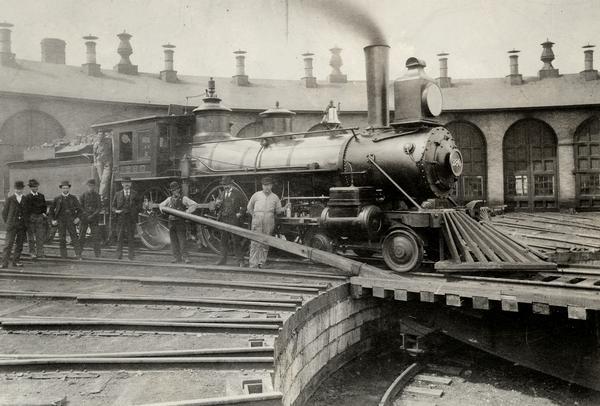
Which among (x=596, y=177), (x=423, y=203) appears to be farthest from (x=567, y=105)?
(x=423, y=203)

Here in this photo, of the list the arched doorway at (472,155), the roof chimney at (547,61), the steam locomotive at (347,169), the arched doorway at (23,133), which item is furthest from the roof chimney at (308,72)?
the steam locomotive at (347,169)

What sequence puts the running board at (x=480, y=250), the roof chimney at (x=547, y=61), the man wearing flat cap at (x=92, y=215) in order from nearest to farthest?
1. the running board at (x=480, y=250)
2. the man wearing flat cap at (x=92, y=215)
3. the roof chimney at (x=547, y=61)

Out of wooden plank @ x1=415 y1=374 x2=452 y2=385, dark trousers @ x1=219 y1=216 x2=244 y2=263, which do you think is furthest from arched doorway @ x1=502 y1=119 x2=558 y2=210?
wooden plank @ x1=415 y1=374 x2=452 y2=385

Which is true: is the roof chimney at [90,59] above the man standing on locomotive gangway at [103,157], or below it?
above

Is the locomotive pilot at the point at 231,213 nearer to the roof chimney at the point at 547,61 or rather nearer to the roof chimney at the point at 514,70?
the roof chimney at the point at 514,70

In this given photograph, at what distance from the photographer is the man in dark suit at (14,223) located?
29.7ft

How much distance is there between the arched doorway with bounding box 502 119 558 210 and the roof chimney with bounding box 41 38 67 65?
60.2 ft

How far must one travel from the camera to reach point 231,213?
360 inches

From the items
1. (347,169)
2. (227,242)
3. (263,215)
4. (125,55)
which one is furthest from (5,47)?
(347,169)

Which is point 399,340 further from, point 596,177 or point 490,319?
point 596,177

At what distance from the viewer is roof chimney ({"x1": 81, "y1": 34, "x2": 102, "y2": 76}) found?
2041 cm

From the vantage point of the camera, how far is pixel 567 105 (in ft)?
61.2

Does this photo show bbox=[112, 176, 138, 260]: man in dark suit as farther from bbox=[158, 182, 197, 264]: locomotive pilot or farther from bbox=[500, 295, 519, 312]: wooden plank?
bbox=[500, 295, 519, 312]: wooden plank

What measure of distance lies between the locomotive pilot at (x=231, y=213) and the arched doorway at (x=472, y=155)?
42.6 feet
